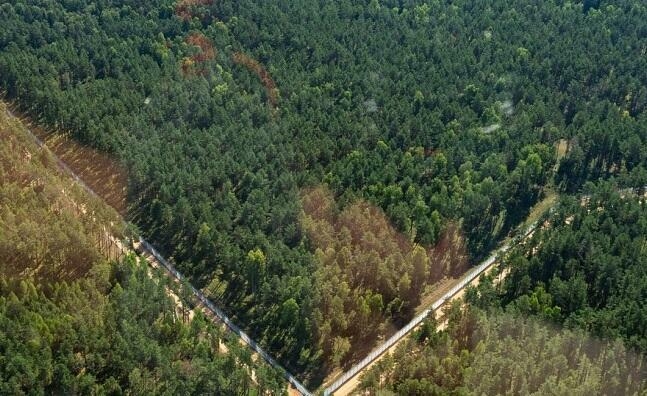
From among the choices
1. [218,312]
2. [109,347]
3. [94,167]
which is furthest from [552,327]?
[94,167]

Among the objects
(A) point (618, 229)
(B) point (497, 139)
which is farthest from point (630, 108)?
(A) point (618, 229)

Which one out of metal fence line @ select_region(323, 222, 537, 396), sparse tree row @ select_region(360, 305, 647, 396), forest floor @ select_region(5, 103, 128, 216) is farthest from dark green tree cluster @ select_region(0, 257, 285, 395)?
forest floor @ select_region(5, 103, 128, 216)

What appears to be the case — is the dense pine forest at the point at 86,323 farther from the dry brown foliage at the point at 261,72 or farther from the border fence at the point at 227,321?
the dry brown foliage at the point at 261,72

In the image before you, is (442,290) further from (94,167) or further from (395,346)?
(94,167)

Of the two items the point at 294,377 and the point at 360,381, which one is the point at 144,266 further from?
the point at 360,381

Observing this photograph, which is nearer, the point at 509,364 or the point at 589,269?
the point at 509,364

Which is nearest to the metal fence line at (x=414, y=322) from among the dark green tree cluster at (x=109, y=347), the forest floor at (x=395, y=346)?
the forest floor at (x=395, y=346)
